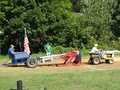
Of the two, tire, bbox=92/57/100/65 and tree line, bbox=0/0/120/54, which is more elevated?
tree line, bbox=0/0/120/54

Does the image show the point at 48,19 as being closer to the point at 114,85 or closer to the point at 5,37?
Answer: the point at 5,37

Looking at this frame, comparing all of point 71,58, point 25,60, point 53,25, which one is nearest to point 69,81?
point 25,60

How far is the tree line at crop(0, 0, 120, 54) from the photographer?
36.2 m

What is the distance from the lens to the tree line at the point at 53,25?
3616 centimetres

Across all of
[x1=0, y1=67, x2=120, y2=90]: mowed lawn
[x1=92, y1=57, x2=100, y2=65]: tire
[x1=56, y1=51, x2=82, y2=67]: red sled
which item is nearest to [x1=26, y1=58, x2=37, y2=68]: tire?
[x1=56, y1=51, x2=82, y2=67]: red sled

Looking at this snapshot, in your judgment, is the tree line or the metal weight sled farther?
the tree line

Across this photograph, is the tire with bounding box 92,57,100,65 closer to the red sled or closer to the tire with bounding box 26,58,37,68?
the red sled

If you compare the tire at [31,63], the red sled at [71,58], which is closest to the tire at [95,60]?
the red sled at [71,58]

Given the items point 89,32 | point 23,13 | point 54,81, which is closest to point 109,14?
point 89,32

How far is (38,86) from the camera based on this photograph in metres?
16.2

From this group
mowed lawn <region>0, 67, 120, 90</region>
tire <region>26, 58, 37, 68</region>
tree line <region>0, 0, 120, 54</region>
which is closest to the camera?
mowed lawn <region>0, 67, 120, 90</region>

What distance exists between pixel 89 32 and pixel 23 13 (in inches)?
269

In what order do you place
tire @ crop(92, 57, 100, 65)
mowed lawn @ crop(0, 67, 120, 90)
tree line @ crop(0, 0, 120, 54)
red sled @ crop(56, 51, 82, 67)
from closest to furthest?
mowed lawn @ crop(0, 67, 120, 90) < red sled @ crop(56, 51, 82, 67) < tire @ crop(92, 57, 100, 65) < tree line @ crop(0, 0, 120, 54)

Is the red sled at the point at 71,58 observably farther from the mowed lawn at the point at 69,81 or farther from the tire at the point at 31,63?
the mowed lawn at the point at 69,81
